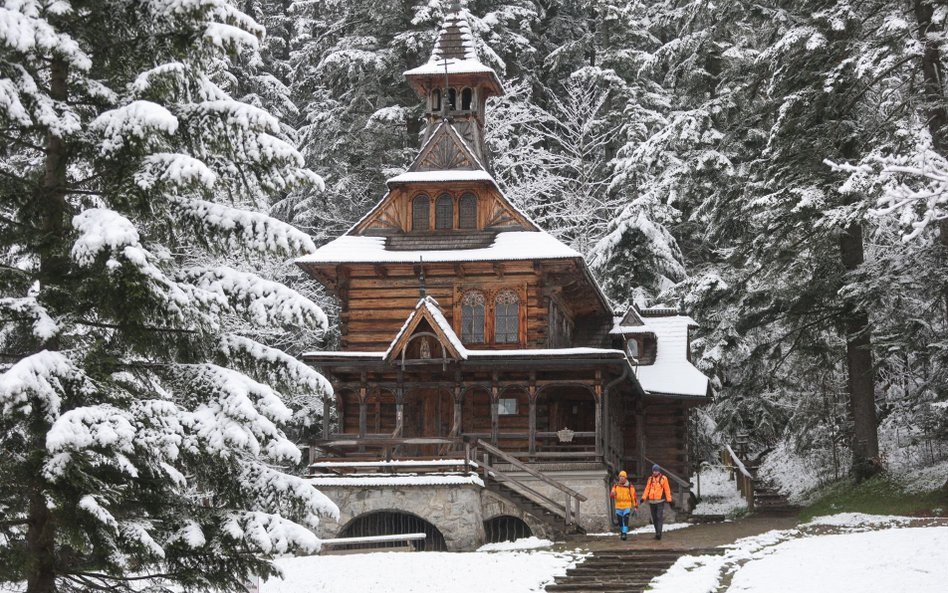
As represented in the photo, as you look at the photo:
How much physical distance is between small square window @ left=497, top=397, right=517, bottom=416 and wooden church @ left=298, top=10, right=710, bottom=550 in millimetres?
40

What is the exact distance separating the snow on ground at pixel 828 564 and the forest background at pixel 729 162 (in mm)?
5925

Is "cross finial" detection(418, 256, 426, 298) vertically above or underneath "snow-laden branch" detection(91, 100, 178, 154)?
above

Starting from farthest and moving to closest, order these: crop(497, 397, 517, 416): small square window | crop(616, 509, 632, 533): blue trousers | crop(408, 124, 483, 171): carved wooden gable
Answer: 1. crop(408, 124, 483, 171): carved wooden gable
2. crop(497, 397, 517, 416): small square window
3. crop(616, 509, 632, 533): blue trousers

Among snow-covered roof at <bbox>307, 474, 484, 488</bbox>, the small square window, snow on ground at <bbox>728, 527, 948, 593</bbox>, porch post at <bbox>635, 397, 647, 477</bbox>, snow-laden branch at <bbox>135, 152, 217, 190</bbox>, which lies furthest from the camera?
porch post at <bbox>635, 397, 647, 477</bbox>

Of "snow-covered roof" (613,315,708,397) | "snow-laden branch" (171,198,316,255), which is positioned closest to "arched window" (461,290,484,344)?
"snow-covered roof" (613,315,708,397)

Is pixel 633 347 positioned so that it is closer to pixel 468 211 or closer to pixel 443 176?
pixel 468 211

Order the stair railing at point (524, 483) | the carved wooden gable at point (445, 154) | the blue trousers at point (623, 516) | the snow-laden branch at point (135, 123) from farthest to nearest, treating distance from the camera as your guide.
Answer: the carved wooden gable at point (445, 154) → the stair railing at point (524, 483) → the blue trousers at point (623, 516) → the snow-laden branch at point (135, 123)

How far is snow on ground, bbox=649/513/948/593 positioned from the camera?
1919 centimetres

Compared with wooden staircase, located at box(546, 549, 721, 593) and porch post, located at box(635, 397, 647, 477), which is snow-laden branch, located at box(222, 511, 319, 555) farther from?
porch post, located at box(635, 397, 647, 477)

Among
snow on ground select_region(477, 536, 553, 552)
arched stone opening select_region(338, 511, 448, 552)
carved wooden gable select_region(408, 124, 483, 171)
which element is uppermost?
carved wooden gable select_region(408, 124, 483, 171)

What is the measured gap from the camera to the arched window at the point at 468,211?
35.8 meters

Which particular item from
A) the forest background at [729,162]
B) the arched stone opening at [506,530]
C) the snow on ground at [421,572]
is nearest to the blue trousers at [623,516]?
the snow on ground at [421,572]

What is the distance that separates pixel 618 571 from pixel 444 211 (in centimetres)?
1579

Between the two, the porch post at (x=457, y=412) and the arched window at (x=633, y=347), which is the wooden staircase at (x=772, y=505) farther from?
the porch post at (x=457, y=412)
